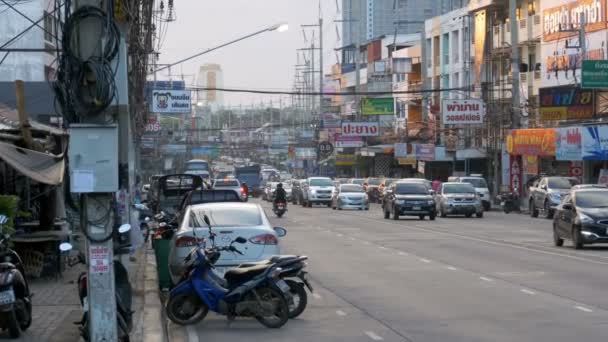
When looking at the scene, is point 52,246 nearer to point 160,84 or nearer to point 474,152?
point 160,84

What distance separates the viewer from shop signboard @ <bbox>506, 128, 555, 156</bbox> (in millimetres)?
58625

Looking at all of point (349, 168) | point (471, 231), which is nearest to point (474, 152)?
point (471, 231)

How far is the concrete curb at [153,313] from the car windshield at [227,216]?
1.44 m

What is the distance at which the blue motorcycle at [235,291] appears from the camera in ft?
49.7

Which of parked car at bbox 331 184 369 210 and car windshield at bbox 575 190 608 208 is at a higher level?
car windshield at bbox 575 190 608 208

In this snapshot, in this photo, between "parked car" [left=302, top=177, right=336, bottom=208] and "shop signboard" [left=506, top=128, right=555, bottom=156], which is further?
"parked car" [left=302, top=177, right=336, bottom=208]

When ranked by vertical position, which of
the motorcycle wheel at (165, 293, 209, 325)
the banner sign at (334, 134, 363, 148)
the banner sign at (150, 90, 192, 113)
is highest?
the banner sign at (150, 90, 192, 113)

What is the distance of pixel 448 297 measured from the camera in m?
18.6

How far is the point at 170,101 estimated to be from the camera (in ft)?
164

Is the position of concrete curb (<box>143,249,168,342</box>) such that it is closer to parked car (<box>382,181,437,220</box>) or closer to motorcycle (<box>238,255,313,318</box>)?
motorcycle (<box>238,255,313,318</box>)

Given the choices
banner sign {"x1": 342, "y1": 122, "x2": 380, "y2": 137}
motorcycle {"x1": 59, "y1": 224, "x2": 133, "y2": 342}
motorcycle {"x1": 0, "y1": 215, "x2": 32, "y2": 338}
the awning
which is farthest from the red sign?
motorcycle {"x1": 59, "y1": 224, "x2": 133, "y2": 342}

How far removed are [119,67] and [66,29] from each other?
754mm

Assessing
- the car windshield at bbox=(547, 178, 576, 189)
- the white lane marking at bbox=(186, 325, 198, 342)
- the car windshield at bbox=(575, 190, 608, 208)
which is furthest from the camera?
the car windshield at bbox=(547, 178, 576, 189)

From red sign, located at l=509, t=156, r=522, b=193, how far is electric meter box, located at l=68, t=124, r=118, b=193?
53333mm
